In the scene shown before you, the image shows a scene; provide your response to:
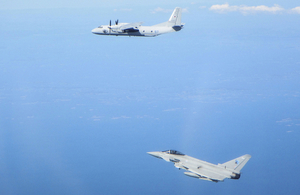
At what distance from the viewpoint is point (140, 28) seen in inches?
2219

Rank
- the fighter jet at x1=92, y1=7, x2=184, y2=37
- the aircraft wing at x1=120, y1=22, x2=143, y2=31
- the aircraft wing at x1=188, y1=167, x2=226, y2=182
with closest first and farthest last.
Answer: the aircraft wing at x1=188, y1=167, x2=226, y2=182 < the aircraft wing at x1=120, y1=22, x2=143, y2=31 < the fighter jet at x1=92, y1=7, x2=184, y2=37

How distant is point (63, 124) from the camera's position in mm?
154875

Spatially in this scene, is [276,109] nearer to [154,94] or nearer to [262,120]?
[262,120]

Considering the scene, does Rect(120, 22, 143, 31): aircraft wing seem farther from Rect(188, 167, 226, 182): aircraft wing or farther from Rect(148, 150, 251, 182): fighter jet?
Rect(188, 167, 226, 182): aircraft wing

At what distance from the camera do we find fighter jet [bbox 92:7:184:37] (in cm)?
5541

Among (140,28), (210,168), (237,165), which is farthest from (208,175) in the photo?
(140,28)

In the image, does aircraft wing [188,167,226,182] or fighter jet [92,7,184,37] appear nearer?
aircraft wing [188,167,226,182]

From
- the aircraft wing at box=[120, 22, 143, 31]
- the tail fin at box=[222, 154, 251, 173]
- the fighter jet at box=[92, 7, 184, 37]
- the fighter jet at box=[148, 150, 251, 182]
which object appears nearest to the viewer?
the fighter jet at box=[148, 150, 251, 182]

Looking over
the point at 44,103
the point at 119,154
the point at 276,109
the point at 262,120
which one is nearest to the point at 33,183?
the point at 119,154

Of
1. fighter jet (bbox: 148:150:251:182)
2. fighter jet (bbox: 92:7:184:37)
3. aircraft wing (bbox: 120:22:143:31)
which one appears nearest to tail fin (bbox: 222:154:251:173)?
fighter jet (bbox: 148:150:251:182)

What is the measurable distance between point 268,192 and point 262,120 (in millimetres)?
46273

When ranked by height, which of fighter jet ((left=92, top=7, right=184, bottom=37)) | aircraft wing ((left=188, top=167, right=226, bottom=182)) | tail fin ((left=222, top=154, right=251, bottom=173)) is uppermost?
fighter jet ((left=92, top=7, right=184, bottom=37))

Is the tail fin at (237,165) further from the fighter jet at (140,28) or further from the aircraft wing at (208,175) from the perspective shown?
the fighter jet at (140,28)

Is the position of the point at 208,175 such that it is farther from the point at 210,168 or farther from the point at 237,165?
the point at 237,165
